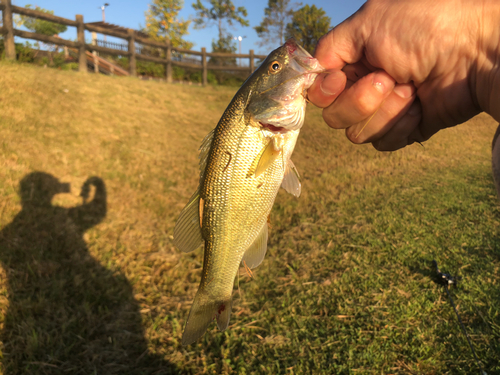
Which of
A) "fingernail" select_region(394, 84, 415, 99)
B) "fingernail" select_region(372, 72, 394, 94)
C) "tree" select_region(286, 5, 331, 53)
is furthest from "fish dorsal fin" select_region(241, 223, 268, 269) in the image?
"tree" select_region(286, 5, 331, 53)

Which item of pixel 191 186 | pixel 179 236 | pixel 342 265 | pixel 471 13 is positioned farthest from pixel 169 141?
pixel 471 13

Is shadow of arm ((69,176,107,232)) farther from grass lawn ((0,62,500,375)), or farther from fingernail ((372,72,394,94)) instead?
fingernail ((372,72,394,94))

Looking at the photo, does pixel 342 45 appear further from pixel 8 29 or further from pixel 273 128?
pixel 8 29

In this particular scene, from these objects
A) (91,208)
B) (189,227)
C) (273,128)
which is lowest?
(91,208)

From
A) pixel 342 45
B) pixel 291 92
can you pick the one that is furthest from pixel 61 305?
pixel 342 45

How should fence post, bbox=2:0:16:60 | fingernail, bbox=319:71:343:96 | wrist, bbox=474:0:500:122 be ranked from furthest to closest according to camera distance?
fence post, bbox=2:0:16:60, fingernail, bbox=319:71:343:96, wrist, bbox=474:0:500:122

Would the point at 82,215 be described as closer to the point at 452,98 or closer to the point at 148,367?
the point at 148,367
